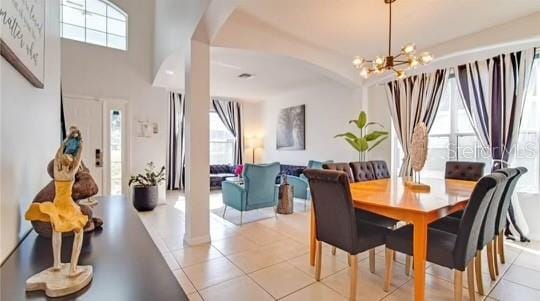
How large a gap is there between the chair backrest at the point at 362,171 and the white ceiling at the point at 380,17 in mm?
1787

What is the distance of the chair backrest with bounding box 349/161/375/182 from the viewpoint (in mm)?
3472

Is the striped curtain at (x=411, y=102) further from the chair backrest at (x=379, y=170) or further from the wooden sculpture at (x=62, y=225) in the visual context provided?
the wooden sculpture at (x=62, y=225)

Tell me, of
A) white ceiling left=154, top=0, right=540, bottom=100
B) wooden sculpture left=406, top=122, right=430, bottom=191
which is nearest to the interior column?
white ceiling left=154, top=0, right=540, bottom=100

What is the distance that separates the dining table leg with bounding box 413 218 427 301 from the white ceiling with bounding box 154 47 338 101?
112 inches

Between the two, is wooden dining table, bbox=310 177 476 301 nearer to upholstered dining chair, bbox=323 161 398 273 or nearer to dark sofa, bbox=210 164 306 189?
upholstered dining chair, bbox=323 161 398 273

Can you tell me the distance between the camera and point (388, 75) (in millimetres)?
4703

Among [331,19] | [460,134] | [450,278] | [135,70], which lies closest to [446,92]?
[460,134]

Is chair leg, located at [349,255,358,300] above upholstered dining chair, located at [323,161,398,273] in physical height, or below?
below

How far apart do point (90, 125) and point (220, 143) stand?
3.51m

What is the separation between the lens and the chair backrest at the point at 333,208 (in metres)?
2.04

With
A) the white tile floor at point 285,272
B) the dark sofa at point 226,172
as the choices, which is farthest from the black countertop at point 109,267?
the dark sofa at point 226,172

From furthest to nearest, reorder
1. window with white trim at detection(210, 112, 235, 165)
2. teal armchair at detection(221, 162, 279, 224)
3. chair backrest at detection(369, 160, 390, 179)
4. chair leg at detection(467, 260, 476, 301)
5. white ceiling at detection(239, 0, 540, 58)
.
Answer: window with white trim at detection(210, 112, 235, 165) → teal armchair at detection(221, 162, 279, 224) → chair backrest at detection(369, 160, 390, 179) → white ceiling at detection(239, 0, 540, 58) → chair leg at detection(467, 260, 476, 301)

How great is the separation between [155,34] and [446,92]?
207 inches

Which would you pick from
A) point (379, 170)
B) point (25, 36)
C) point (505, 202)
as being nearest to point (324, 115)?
point (379, 170)
